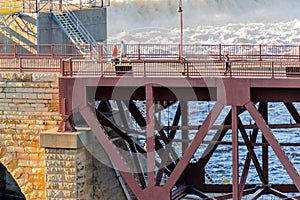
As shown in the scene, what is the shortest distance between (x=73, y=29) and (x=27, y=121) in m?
11.9

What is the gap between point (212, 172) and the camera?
48.6 m

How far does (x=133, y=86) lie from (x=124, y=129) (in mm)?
4228

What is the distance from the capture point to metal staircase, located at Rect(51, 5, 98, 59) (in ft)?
143

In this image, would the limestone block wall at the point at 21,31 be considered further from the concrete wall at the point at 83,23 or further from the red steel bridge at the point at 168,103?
the red steel bridge at the point at 168,103

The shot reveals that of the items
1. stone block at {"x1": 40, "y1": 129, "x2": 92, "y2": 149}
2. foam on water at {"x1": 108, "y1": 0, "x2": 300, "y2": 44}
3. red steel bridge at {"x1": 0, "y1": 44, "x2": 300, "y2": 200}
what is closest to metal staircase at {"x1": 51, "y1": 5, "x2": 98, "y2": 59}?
red steel bridge at {"x1": 0, "y1": 44, "x2": 300, "y2": 200}

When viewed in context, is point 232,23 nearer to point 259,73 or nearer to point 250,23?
point 250,23

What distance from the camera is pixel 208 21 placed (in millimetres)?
130250

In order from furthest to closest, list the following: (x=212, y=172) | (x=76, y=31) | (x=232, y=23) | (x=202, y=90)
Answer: (x=232, y=23)
(x=212, y=172)
(x=76, y=31)
(x=202, y=90)

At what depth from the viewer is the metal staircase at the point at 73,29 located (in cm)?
4350

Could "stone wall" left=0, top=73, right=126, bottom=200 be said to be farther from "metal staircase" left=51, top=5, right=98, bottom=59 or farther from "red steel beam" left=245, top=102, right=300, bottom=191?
"metal staircase" left=51, top=5, right=98, bottom=59

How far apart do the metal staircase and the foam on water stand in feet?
219

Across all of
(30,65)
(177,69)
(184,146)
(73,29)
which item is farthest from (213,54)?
(73,29)

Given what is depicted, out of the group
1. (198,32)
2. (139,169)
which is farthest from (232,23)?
(139,169)

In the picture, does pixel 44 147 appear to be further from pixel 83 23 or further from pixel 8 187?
pixel 83 23
